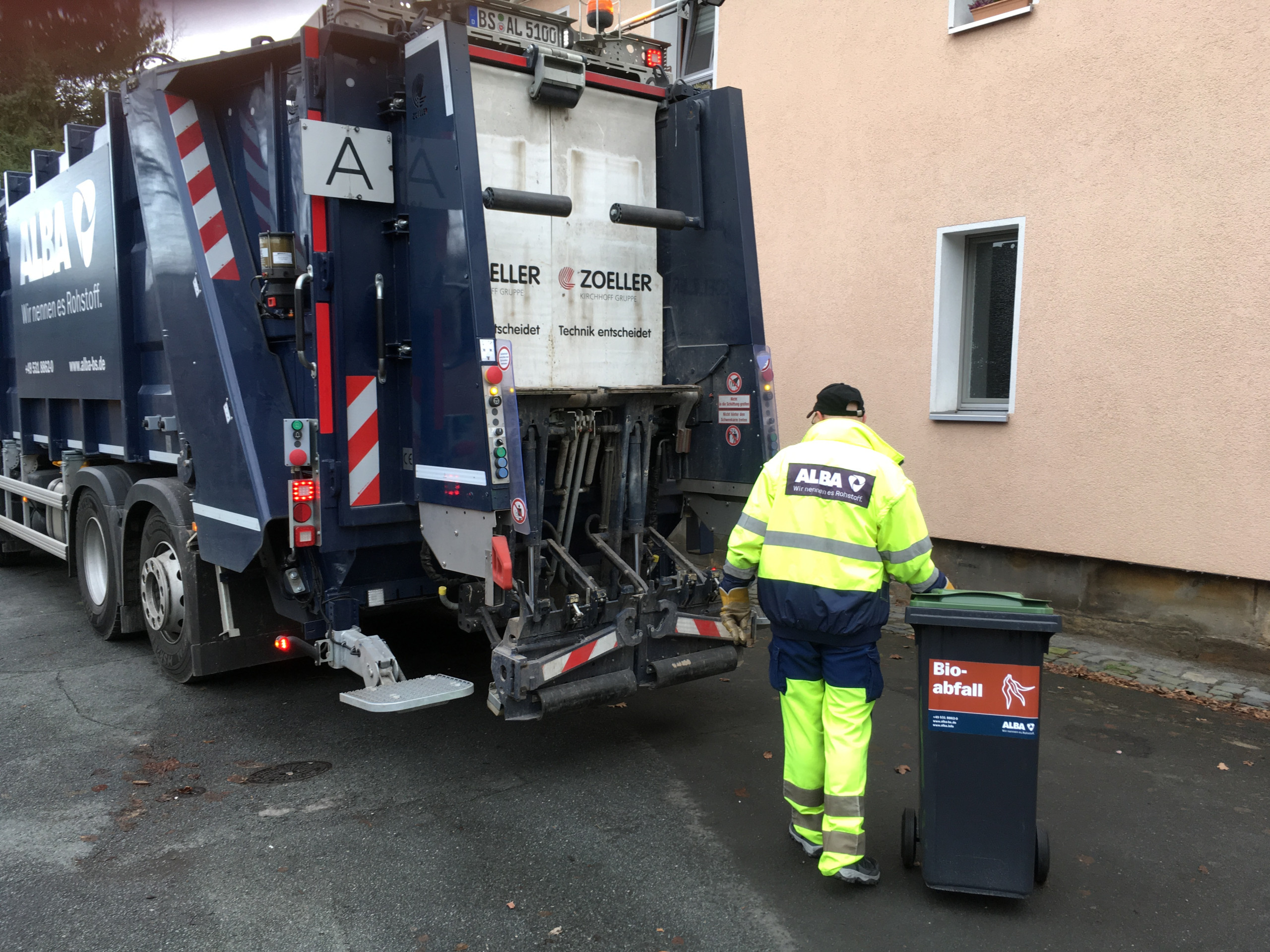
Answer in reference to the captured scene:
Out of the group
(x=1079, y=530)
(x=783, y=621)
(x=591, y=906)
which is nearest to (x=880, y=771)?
(x=783, y=621)

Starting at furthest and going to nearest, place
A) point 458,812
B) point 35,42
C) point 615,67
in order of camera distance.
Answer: point 615,67 < point 458,812 < point 35,42

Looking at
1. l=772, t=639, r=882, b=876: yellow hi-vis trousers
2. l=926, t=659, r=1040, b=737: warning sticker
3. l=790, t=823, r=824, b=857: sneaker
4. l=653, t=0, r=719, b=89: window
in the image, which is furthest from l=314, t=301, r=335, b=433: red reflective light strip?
l=653, t=0, r=719, b=89: window

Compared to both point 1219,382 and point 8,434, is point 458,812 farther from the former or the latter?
point 8,434

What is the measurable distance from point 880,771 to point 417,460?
2.42 m

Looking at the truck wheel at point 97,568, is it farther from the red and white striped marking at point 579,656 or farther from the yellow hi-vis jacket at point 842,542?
the yellow hi-vis jacket at point 842,542

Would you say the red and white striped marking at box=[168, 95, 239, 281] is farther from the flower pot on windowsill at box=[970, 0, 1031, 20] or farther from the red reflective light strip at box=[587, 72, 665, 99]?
the flower pot on windowsill at box=[970, 0, 1031, 20]

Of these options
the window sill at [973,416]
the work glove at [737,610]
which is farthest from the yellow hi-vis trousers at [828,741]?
the window sill at [973,416]

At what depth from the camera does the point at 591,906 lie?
3.15 metres

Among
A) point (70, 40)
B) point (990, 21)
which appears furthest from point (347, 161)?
point (990, 21)

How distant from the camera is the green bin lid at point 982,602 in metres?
3.13

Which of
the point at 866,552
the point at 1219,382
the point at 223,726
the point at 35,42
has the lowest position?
the point at 223,726

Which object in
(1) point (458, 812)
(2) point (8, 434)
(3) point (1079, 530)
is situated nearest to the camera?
(1) point (458, 812)

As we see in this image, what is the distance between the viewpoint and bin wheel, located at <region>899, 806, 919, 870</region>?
10.9 feet

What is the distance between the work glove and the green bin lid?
70cm
